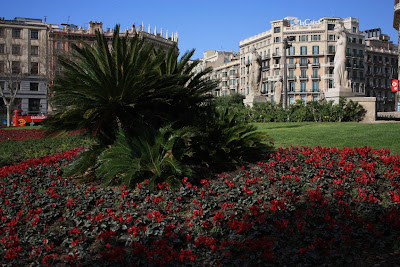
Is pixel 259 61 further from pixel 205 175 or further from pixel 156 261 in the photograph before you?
pixel 156 261

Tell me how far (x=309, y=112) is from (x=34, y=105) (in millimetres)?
50022

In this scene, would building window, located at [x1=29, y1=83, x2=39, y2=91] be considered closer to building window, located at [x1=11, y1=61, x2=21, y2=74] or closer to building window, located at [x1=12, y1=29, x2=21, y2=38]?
building window, located at [x1=11, y1=61, x2=21, y2=74]

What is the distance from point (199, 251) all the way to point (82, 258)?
4.07 ft

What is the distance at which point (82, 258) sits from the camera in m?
4.07

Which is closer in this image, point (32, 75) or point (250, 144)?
point (250, 144)

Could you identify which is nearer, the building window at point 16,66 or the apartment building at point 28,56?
the building window at point 16,66

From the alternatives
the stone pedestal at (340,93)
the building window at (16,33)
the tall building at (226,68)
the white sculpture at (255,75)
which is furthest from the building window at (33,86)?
the stone pedestal at (340,93)

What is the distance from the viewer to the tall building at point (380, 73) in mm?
88500

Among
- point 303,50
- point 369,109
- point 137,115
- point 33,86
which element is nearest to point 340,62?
point 369,109

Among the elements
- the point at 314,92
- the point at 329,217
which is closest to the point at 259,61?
the point at 329,217

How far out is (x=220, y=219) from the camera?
4621 millimetres

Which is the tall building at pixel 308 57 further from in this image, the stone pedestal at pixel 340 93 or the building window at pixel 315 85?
the stone pedestal at pixel 340 93

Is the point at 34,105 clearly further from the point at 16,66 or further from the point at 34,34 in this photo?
the point at 34,34

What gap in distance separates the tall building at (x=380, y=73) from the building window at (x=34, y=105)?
6920 centimetres
